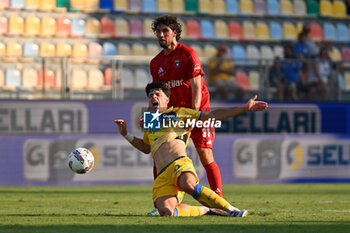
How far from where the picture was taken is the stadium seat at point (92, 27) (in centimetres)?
1742

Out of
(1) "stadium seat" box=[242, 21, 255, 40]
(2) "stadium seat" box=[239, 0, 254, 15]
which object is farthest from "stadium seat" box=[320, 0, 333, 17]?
(1) "stadium seat" box=[242, 21, 255, 40]

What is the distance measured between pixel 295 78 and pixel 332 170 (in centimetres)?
197

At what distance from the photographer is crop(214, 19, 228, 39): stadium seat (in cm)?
1861

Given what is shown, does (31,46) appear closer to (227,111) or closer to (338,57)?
(338,57)

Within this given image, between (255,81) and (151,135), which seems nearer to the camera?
(151,135)

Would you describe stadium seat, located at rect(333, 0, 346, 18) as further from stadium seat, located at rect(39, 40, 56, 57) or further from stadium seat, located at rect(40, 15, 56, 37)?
stadium seat, located at rect(39, 40, 56, 57)

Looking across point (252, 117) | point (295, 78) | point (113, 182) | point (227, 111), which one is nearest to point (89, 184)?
point (113, 182)

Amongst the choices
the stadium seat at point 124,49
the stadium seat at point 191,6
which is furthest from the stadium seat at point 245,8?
the stadium seat at point 124,49

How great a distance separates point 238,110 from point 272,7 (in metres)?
14.2

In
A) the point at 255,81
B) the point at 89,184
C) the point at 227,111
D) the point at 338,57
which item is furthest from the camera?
the point at 338,57

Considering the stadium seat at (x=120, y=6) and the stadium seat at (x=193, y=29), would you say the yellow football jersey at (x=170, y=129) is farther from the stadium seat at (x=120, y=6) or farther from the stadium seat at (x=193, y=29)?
the stadium seat at (x=193, y=29)

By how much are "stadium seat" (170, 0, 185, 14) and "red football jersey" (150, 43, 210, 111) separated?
11.6m

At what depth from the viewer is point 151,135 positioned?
21.0 ft

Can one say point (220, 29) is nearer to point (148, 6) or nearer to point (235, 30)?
point (235, 30)
